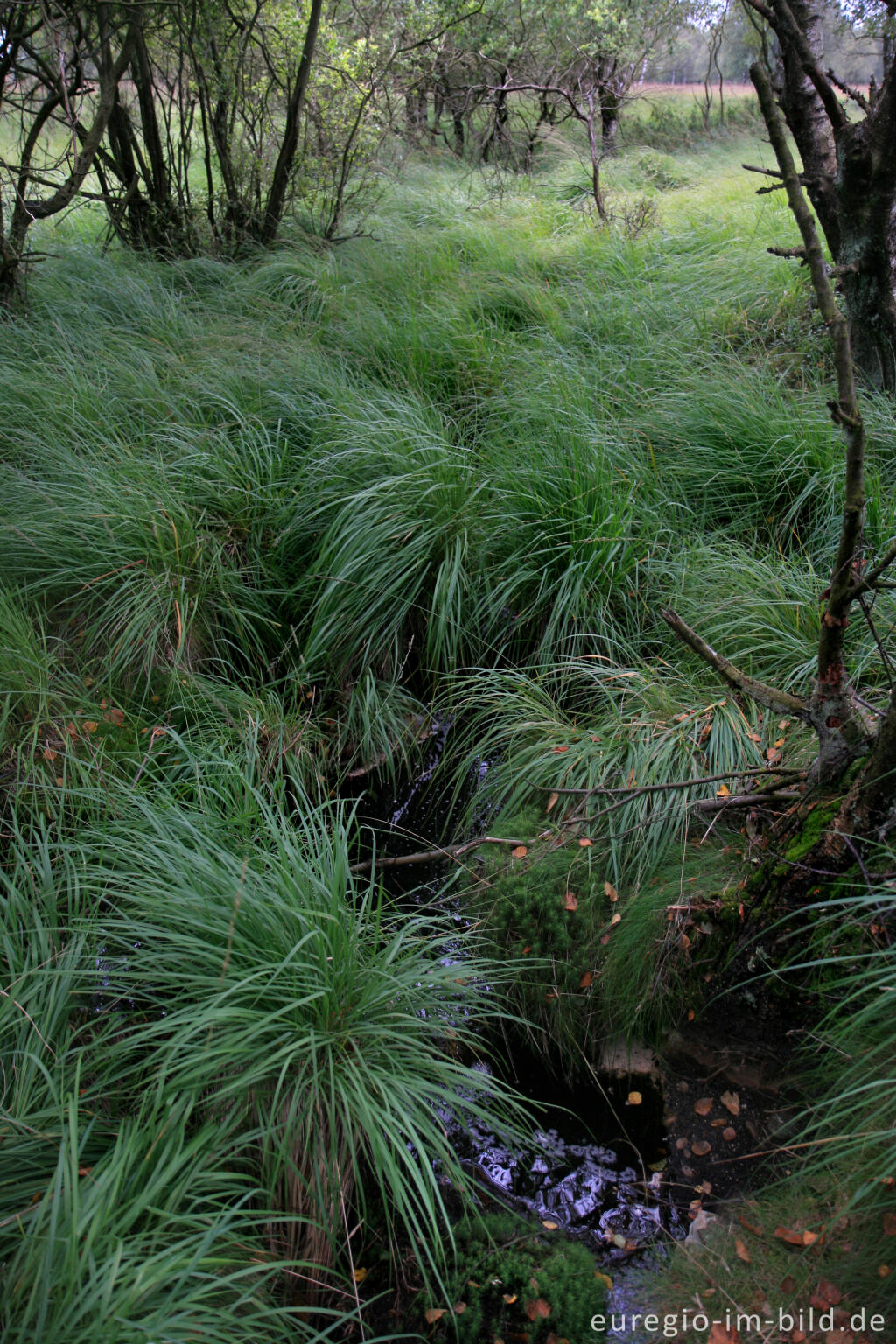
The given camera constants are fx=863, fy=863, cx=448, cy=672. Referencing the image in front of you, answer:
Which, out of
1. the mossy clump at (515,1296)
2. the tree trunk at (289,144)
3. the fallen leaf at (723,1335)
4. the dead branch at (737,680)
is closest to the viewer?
the fallen leaf at (723,1335)

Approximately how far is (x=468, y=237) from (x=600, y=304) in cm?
151

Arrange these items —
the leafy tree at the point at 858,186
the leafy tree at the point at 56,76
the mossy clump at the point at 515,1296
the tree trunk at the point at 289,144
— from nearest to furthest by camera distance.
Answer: the mossy clump at the point at 515,1296
the leafy tree at the point at 858,186
the leafy tree at the point at 56,76
the tree trunk at the point at 289,144

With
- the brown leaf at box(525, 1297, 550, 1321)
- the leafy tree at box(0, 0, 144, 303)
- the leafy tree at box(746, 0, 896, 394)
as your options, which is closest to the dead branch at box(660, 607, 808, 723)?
the brown leaf at box(525, 1297, 550, 1321)

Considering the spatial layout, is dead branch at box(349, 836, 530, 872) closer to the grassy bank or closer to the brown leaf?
the grassy bank

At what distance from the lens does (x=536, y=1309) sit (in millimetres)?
1535

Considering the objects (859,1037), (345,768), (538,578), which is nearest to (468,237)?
(538,578)

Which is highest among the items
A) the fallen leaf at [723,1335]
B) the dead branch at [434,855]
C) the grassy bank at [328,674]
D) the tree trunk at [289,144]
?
the tree trunk at [289,144]

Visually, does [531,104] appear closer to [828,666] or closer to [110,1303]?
[828,666]

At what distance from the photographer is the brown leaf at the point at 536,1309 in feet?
5.02

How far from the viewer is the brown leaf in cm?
153

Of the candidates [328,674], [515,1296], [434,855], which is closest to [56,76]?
[328,674]

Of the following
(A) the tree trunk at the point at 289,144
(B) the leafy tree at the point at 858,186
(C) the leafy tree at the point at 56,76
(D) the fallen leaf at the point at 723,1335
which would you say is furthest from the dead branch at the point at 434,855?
(A) the tree trunk at the point at 289,144

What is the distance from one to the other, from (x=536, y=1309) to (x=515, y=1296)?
0.14 feet

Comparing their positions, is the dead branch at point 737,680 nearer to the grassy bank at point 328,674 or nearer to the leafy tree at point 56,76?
the grassy bank at point 328,674
